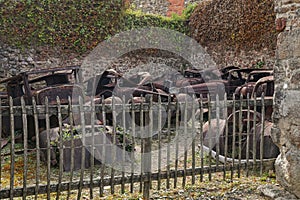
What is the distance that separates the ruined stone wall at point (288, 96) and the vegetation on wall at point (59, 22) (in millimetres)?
9769

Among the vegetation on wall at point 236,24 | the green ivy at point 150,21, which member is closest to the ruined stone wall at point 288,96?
the vegetation on wall at point 236,24

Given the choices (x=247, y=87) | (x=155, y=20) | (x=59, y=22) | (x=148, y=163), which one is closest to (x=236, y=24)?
(x=155, y=20)

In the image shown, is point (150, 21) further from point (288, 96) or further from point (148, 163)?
point (288, 96)

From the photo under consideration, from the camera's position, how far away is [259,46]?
1099 centimetres

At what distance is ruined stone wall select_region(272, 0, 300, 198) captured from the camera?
2.79 metres

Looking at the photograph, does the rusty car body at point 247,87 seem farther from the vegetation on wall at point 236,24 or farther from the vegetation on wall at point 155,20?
the vegetation on wall at point 155,20

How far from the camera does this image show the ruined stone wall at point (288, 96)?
279 cm

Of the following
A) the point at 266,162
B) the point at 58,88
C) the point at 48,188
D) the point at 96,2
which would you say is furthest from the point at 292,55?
the point at 96,2

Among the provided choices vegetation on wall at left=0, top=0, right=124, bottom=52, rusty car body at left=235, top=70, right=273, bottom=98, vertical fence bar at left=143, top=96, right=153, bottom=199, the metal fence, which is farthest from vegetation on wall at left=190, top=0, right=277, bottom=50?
vertical fence bar at left=143, top=96, right=153, bottom=199

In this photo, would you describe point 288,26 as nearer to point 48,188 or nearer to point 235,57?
point 48,188

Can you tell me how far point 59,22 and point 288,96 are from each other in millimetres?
10173

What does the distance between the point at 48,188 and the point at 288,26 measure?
2.71m

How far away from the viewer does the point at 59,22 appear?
38.4 feet

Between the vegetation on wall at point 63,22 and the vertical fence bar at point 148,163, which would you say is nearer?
the vertical fence bar at point 148,163
